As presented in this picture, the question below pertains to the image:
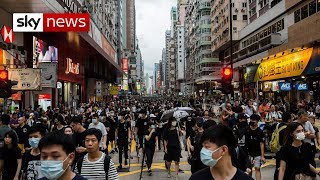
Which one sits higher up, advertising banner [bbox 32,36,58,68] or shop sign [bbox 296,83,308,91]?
advertising banner [bbox 32,36,58,68]

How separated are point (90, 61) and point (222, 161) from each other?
48.1m

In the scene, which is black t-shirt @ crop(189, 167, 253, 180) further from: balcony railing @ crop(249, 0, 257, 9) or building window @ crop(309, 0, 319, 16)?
balcony railing @ crop(249, 0, 257, 9)

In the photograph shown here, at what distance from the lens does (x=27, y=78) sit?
21.1 m

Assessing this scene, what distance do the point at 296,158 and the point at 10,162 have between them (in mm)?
4831

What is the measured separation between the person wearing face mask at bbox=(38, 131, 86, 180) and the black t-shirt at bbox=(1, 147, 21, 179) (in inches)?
171

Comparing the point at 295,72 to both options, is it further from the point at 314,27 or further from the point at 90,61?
the point at 90,61

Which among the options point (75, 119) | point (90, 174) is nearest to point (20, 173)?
point (75, 119)

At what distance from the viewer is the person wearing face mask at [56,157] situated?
134 inches

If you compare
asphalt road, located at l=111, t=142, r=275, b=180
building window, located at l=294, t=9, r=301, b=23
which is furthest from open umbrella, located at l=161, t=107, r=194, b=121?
building window, located at l=294, t=9, r=301, b=23

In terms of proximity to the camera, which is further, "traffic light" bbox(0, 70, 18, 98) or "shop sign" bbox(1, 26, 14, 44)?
"shop sign" bbox(1, 26, 14, 44)

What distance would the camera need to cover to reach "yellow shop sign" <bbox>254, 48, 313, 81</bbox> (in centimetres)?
3262

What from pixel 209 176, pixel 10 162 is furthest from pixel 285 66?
pixel 209 176

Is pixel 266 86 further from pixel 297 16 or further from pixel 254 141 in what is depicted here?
pixel 254 141

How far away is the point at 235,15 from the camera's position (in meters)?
67.6
